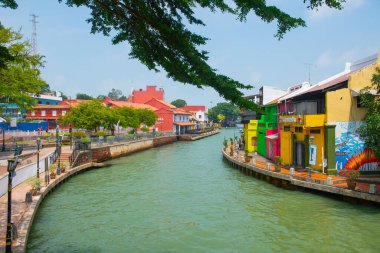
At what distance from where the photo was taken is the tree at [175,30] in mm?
6820

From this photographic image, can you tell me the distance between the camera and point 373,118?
19922 mm

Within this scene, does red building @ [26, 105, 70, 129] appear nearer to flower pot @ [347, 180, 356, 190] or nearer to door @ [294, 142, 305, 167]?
door @ [294, 142, 305, 167]

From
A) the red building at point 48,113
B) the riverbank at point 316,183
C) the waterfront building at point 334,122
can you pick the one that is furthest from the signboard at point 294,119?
the red building at point 48,113

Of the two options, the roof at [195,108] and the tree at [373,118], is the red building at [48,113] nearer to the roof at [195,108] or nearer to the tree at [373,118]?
the tree at [373,118]

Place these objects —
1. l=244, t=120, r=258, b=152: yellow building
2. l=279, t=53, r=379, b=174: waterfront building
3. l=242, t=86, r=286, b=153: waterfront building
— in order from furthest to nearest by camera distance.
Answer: l=244, t=120, r=258, b=152: yellow building → l=242, t=86, r=286, b=153: waterfront building → l=279, t=53, r=379, b=174: waterfront building

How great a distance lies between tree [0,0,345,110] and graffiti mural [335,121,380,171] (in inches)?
775

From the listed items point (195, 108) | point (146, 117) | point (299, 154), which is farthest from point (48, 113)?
point (195, 108)

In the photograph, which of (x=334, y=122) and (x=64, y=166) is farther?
(x=64, y=166)

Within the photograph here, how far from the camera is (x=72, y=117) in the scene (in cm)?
4819

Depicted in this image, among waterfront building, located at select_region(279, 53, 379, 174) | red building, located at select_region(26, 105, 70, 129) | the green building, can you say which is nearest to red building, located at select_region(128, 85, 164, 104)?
red building, located at select_region(26, 105, 70, 129)

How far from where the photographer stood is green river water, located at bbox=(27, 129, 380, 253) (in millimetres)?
14977

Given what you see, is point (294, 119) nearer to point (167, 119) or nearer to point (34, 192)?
point (34, 192)

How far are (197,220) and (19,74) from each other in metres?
23.0

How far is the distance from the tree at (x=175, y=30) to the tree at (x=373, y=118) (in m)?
15.4
